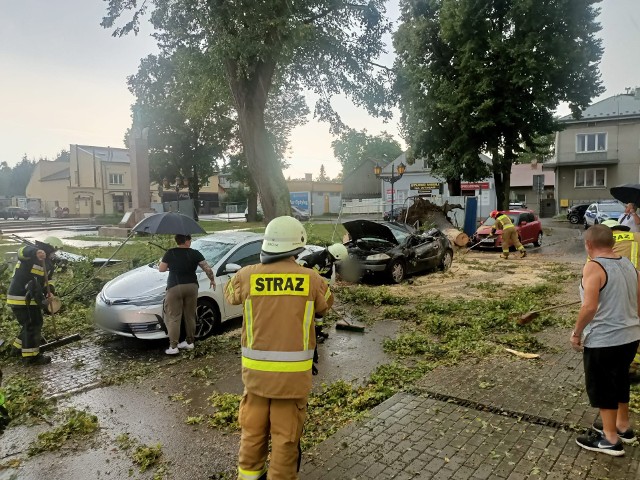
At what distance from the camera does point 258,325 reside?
2.98 metres

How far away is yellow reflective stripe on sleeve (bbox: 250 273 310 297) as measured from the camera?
2.96m

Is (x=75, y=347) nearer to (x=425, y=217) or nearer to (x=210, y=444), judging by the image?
(x=210, y=444)

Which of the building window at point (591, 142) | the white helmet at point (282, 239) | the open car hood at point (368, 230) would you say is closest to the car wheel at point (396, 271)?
the open car hood at point (368, 230)

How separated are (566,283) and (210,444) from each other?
1032 centimetres

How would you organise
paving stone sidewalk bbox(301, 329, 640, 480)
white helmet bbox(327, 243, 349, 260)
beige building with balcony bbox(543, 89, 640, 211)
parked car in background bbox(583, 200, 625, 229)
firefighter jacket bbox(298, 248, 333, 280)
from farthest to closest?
beige building with balcony bbox(543, 89, 640, 211) < parked car in background bbox(583, 200, 625, 229) < firefighter jacket bbox(298, 248, 333, 280) < white helmet bbox(327, 243, 349, 260) < paving stone sidewalk bbox(301, 329, 640, 480)

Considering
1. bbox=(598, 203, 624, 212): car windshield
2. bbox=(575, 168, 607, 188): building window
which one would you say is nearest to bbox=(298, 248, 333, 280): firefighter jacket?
bbox=(598, 203, 624, 212): car windshield

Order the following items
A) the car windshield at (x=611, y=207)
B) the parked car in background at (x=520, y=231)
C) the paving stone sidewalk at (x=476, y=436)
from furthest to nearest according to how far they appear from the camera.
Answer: the car windshield at (x=611, y=207), the parked car in background at (x=520, y=231), the paving stone sidewalk at (x=476, y=436)

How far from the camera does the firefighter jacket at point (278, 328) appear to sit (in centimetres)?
294

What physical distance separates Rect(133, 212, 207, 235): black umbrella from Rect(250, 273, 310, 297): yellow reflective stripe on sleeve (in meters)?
3.68

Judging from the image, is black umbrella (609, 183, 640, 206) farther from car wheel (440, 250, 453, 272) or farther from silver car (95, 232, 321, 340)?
car wheel (440, 250, 453, 272)

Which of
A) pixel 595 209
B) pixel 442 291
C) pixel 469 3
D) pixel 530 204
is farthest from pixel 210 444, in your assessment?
pixel 530 204

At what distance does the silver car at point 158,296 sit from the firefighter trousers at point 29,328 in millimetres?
798

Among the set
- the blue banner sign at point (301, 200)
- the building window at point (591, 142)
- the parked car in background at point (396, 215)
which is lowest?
the parked car in background at point (396, 215)

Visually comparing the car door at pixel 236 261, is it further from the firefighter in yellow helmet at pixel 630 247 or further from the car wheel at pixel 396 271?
the firefighter in yellow helmet at pixel 630 247
